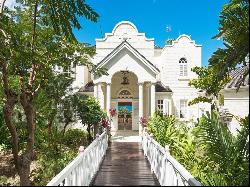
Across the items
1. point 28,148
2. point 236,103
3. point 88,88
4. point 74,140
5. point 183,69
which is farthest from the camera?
point 183,69

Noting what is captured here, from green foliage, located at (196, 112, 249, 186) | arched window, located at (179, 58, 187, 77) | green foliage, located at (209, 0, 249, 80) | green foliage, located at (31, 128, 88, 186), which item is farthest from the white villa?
green foliage, located at (209, 0, 249, 80)

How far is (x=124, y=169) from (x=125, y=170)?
21 centimetres

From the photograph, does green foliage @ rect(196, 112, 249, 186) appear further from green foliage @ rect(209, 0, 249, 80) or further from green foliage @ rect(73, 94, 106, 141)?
green foliage @ rect(73, 94, 106, 141)

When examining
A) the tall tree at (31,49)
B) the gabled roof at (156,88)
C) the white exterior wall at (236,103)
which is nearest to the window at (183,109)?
the gabled roof at (156,88)

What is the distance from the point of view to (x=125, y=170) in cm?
1296

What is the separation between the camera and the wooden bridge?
6.79 metres

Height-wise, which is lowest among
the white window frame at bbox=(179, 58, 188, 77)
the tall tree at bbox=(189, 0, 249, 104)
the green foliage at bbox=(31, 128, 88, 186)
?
the green foliage at bbox=(31, 128, 88, 186)

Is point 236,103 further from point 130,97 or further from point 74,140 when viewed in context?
point 130,97

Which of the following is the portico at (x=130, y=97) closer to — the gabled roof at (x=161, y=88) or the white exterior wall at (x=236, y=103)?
the gabled roof at (x=161, y=88)

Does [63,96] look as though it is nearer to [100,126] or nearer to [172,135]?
[100,126]

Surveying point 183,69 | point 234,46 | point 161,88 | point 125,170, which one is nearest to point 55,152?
point 125,170

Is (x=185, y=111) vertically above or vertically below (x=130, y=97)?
below

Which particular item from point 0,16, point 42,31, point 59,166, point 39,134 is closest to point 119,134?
point 39,134

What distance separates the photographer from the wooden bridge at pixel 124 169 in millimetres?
A: 6788
